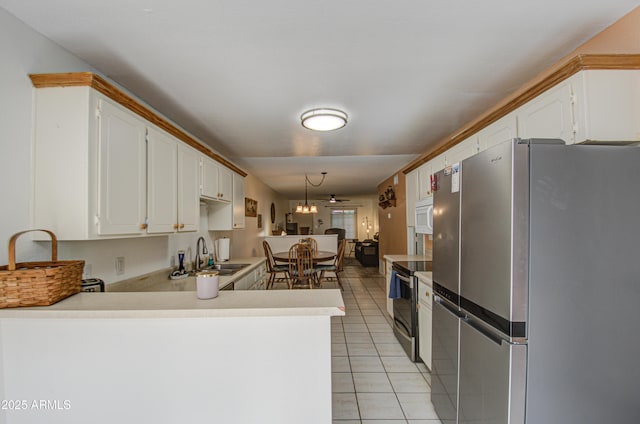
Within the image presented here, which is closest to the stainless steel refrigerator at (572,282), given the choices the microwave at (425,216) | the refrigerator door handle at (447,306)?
the refrigerator door handle at (447,306)

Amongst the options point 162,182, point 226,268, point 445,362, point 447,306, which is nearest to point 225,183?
point 226,268

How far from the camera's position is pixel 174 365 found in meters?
1.18

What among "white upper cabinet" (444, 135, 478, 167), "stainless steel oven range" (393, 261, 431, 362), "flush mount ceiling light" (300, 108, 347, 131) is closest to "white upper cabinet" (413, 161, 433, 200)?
"white upper cabinet" (444, 135, 478, 167)

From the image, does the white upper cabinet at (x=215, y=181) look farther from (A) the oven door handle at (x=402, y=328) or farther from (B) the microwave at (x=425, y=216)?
(A) the oven door handle at (x=402, y=328)

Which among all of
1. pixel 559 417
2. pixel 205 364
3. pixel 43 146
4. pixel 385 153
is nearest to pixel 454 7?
pixel 559 417

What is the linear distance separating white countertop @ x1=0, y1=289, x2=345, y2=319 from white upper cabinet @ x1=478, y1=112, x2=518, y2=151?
1.53 metres

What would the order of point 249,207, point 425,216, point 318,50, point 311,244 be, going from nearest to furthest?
1. point 318,50
2. point 425,216
3. point 249,207
4. point 311,244

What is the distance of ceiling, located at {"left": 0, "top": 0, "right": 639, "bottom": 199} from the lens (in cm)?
127

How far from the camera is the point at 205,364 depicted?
1183 millimetres

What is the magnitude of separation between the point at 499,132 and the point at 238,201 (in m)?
3.05

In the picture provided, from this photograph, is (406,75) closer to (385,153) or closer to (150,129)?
(150,129)

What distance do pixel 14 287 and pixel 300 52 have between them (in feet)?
5.62

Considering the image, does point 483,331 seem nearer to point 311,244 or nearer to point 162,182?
point 162,182

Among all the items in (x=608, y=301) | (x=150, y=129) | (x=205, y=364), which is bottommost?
(x=205, y=364)
